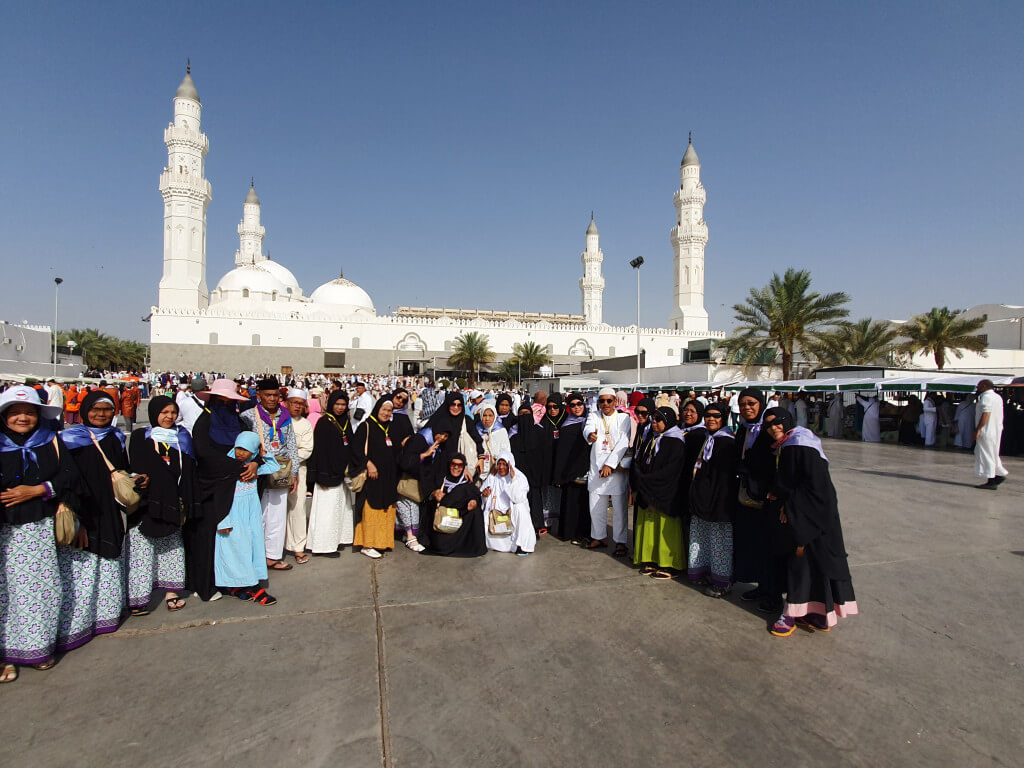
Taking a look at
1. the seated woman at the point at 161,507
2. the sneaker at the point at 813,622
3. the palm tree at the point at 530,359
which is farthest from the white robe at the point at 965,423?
the palm tree at the point at 530,359

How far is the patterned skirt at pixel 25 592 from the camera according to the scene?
8.28 ft

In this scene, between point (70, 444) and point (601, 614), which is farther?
point (601, 614)

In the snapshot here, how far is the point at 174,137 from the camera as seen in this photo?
36594mm

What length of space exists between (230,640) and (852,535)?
5.05 metres

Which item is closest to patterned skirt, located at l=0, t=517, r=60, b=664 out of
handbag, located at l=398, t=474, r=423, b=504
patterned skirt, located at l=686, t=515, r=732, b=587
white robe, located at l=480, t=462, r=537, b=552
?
handbag, located at l=398, t=474, r=423, b=504

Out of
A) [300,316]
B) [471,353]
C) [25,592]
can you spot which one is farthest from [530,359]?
[25,592]

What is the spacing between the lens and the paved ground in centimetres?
211

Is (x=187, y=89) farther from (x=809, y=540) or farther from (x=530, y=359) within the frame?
(x=809, y=540)

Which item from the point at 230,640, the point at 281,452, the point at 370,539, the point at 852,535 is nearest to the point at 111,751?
the point at 230,640

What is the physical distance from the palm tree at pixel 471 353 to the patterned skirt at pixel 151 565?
3998cm

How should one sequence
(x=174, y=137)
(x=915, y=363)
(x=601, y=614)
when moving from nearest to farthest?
(x=601, y=614), (x=915, y=363), (x=174, y=137)

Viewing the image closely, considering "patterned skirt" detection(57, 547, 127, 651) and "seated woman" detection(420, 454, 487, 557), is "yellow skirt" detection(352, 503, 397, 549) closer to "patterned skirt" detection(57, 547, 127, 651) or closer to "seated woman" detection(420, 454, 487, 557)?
"seated woman" detection(420, 454, 487, 557)

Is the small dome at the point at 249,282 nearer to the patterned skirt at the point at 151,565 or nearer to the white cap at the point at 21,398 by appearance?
the patterned skirt at the point at 151,565

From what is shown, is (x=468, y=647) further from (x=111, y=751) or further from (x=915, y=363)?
(x=915, y=363)
